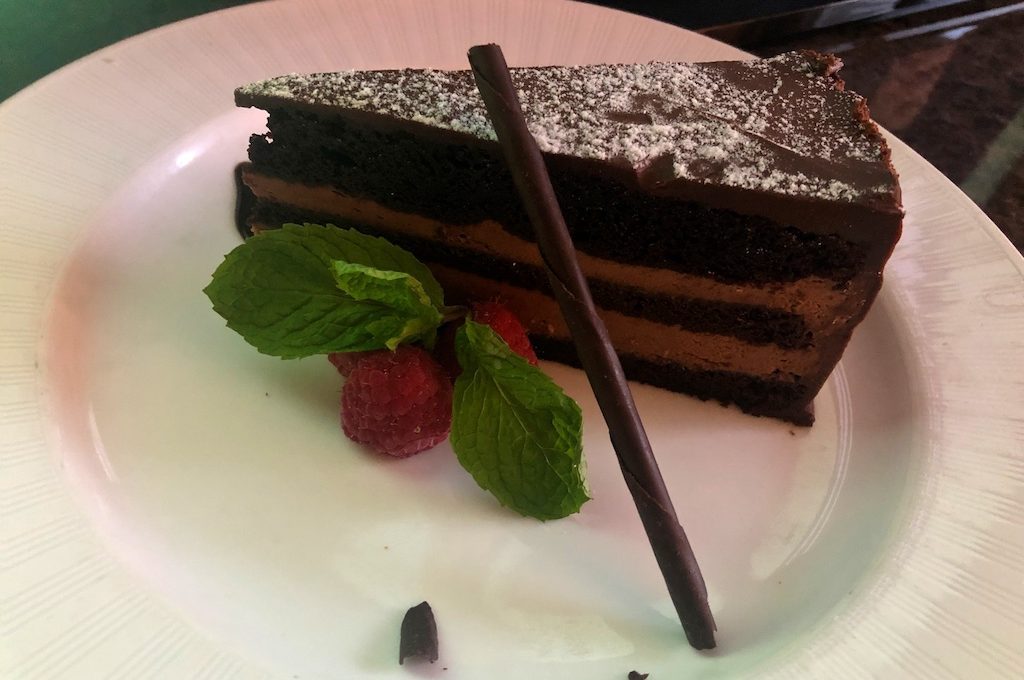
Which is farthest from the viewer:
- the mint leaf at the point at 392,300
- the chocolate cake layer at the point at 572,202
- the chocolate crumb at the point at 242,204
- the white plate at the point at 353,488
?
the chocolate crumb at the point at 242,204

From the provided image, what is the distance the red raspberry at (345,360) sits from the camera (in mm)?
1229

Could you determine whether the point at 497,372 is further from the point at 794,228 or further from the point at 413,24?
the point at 413,24

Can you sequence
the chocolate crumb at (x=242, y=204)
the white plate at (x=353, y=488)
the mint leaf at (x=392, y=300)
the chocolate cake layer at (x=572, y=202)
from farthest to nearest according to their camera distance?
the chocolate crumb at (x=242, y=204) < the chocolate cake layer at (x=572, y=202) < the mint leaf at (x=392, y=300) < the white plate at (x=353, y=488)

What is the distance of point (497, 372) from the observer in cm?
111

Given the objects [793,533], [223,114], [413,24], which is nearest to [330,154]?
[223,114]

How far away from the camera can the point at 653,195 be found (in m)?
1.19

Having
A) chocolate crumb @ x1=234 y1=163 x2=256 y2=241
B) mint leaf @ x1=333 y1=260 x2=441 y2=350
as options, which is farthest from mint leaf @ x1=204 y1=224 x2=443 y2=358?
chocolate crumb @ x1=234 y1=163 x2=256 y2=241

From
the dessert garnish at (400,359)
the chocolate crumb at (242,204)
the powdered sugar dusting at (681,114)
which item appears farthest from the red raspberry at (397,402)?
the chocolate crumb at (242,204)

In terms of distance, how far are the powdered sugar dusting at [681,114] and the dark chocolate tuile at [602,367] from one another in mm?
95

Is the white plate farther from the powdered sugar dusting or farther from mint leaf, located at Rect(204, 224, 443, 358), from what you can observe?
the powdered sugar dusting

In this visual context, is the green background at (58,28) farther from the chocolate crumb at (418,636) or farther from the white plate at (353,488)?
the chocolate crumb at (418,636)

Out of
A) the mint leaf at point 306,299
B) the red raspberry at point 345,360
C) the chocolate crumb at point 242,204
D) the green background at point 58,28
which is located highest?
the green background at point 58,28

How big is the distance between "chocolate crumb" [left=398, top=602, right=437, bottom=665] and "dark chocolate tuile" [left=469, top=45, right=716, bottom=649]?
329 millimetres

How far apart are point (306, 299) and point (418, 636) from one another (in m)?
0.53
